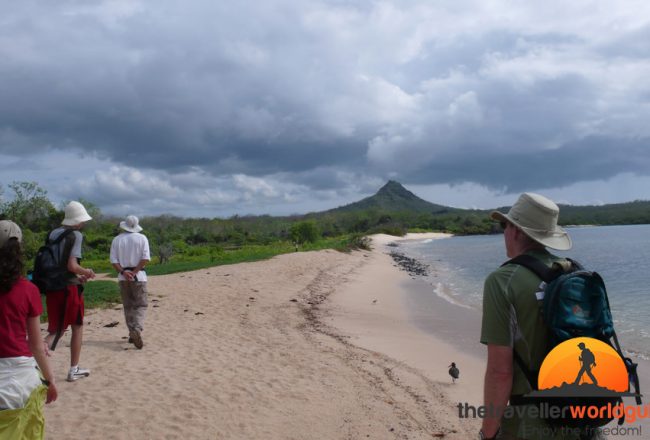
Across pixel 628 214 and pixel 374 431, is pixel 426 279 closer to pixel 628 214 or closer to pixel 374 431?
pixel 374 431

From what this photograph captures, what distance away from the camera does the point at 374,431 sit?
446cm

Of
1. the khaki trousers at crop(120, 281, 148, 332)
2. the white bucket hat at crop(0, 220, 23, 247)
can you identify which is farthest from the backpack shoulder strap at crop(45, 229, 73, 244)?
the white bucket hat at crop(0, 220, 23, 247)

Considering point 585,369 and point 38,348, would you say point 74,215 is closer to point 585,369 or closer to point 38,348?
point 38,348

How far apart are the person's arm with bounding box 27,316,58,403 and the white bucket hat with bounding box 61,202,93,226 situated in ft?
8.41

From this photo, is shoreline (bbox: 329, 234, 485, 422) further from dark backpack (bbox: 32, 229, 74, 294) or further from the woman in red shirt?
dark backpack (bbox: 32, 229, 74, 294)

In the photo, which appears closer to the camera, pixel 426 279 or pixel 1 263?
pixel 1 263

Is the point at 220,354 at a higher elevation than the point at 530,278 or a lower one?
lower

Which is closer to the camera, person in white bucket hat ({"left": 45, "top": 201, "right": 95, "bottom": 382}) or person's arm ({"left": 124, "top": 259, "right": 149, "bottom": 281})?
person in white bucket hat ({"left": 45, "top": 201, "right": 95, "bottom": 382})

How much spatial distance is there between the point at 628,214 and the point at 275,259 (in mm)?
148403

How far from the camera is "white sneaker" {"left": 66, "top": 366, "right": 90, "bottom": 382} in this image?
18.0 ft

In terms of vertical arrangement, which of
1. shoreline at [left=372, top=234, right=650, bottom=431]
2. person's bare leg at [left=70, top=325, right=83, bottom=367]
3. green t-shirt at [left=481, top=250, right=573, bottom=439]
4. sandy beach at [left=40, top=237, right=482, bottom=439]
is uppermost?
green t-shirt at [left=481, top=250, right=573, bottom=439]

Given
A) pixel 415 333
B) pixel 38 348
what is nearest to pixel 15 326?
pixel 38 348

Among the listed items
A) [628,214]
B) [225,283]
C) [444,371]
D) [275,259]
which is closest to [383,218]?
[628,214]

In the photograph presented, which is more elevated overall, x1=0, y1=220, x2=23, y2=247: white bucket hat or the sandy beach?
x1=0, y1=220, x2=23, y2=247: white bucket hat
